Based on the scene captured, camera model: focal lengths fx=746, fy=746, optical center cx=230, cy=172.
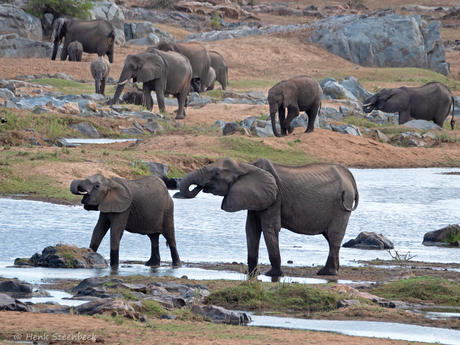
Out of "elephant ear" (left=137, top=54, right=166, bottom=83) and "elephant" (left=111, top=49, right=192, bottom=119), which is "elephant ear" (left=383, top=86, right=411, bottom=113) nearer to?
"elephant" (left=111, top=49, right=192, bottom=119)

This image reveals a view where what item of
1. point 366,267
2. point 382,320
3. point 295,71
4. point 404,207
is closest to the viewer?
point 382,320

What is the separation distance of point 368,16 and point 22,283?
4866cm

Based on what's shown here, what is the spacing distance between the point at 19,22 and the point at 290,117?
2631cm

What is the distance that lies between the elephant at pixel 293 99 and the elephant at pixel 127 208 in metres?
11.7

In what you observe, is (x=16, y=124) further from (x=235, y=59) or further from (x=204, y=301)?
(x=235, y=59)

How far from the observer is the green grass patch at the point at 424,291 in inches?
282

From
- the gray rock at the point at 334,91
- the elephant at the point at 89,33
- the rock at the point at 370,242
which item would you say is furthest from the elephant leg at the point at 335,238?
the elephant at the point at 89,33

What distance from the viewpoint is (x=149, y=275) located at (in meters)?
8.39

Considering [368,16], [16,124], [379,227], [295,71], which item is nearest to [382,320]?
[379,227]

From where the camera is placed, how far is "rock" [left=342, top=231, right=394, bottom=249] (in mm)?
11031

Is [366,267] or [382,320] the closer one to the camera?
[382,320]

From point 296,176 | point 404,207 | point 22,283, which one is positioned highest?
point 296,176

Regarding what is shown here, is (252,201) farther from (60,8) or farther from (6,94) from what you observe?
(60,8)

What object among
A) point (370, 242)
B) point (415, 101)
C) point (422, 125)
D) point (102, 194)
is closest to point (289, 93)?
point (422, 125)
